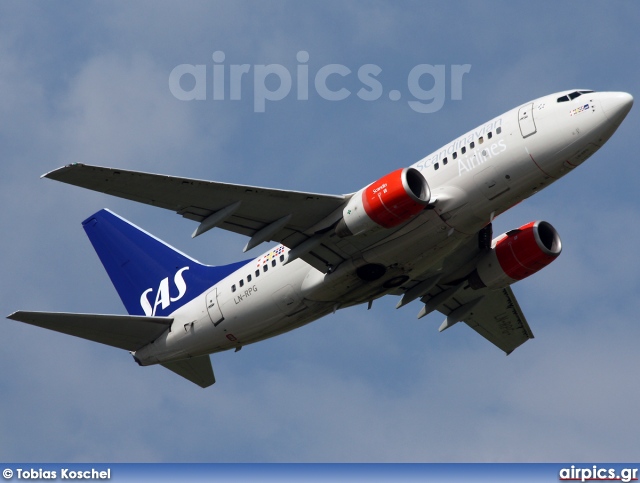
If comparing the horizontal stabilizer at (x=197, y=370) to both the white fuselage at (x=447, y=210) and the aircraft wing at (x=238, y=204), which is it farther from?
the aircraft wing at (x=238, y=204)

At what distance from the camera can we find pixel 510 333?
54.2 meters

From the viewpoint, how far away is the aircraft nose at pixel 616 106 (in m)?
40.1

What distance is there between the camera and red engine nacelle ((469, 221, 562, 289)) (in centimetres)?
4678

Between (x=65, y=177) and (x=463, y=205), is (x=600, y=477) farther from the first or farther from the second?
(x=65, y=177)

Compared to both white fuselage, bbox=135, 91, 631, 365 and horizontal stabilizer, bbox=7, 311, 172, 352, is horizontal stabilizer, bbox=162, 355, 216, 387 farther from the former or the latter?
white fuselage, bbox=135, 91, 631, 365

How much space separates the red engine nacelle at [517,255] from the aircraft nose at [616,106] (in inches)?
305

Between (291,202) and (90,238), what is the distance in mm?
16295

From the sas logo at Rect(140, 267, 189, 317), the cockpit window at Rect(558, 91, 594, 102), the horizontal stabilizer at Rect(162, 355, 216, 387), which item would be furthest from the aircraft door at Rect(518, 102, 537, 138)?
the horizontal stabilizer at Rect(162, 355, 216, 387)

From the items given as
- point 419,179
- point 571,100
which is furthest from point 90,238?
point 571,100

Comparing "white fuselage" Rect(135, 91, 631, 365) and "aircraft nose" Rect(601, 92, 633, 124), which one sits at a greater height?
"aircraft nose" Rect(601, 92, 633, 124)

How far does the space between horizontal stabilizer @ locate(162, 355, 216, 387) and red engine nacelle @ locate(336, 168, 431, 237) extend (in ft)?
40.7

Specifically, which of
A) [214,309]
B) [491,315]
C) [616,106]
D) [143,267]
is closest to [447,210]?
[616,106]

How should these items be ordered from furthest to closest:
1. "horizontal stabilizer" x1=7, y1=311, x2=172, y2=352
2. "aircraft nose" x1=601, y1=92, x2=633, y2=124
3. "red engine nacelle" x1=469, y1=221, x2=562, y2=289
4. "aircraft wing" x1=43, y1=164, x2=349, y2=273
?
"red engine nacelle" x1=469, y1=221, x2=562, y2=289 < "horizontal stabilizer" x1=7, y1=311, x2=172, y2=352 < "aircraft nose" x1=601, y1=92, x2=633, y2=124 < "aircraft wing" x1=43, y1=164, x2=349, y2=273

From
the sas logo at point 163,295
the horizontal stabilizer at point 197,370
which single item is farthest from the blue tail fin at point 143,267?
the horizontal stabilizer at point 197,370
